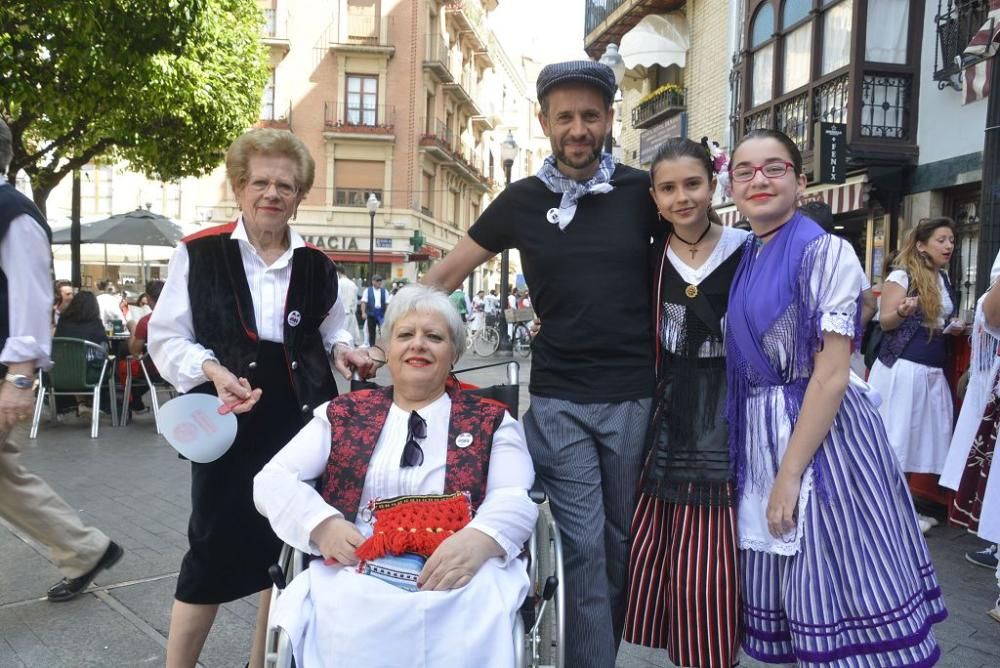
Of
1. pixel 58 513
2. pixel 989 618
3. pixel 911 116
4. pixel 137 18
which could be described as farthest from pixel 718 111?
pixel 58 513

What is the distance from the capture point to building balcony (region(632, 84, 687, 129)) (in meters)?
17.6

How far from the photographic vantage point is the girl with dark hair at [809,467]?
2205 mm

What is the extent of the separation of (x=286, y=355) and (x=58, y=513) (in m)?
1.84

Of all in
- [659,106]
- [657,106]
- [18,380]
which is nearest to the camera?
[18,380]

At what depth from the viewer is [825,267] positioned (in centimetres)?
224

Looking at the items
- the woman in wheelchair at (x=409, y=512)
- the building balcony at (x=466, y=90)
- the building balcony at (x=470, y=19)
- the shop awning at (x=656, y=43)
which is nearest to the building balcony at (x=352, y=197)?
the building balcony at (x=466, y=90)

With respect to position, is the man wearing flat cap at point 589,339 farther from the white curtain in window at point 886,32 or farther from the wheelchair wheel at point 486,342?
the wheelchair wheel at point 486,342

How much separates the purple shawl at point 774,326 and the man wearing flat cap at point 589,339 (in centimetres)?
30

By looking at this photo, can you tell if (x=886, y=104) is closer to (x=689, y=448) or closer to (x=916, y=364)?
(x=916, y=364)

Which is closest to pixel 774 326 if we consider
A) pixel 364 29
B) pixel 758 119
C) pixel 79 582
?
pixel 79 582

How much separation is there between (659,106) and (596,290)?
1696 cm

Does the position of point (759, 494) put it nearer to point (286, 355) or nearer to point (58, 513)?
point (286, 355)

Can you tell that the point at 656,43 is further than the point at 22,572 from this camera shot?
Yes

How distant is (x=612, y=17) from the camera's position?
62.1 ft
